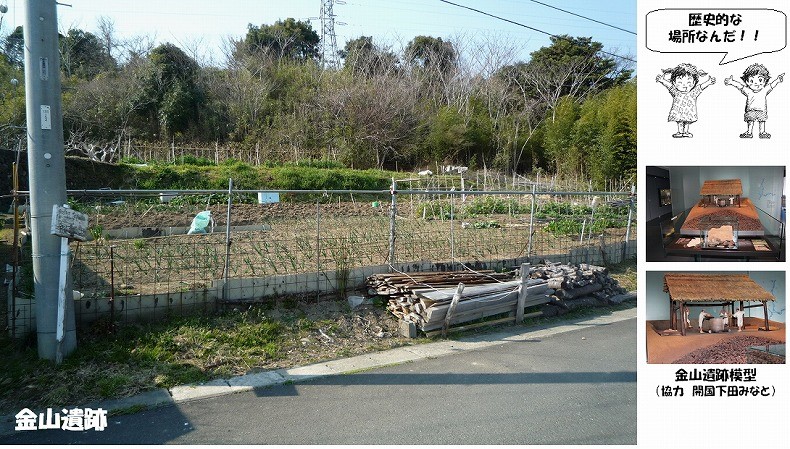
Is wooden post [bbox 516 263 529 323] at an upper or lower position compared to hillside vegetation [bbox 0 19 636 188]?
lower

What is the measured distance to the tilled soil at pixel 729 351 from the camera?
186 cm

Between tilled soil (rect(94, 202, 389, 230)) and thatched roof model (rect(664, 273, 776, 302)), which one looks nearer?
Answer: thatched roof model (rect(664, 273, 776, 302))

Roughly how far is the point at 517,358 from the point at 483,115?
2594 cm

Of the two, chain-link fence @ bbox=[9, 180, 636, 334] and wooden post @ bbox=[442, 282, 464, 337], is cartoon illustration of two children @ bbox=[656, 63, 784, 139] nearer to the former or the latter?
wooden post @ bbox=[442, 282, 464, 337]

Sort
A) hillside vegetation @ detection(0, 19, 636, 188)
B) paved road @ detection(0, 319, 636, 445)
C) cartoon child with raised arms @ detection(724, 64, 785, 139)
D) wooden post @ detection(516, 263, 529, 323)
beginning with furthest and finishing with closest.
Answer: hillside vegetation @ detection(0, 19, 636, 188), wooden post @ detection(516, 263, 529, 323), paved road @ detection(0, 319, 636, 445), cartoon child with raised arms @ detection(724, 64, 785, 139)

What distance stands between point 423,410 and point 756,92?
325cm

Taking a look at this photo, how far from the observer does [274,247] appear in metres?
8.18

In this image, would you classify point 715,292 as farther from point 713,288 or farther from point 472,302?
point 472,302

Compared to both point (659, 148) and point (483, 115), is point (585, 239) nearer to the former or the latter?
point (659, 148)

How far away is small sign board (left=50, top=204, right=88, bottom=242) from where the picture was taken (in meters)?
4.80

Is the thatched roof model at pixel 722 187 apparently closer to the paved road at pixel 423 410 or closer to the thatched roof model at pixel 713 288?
the thatched roof model at pixel 713 288

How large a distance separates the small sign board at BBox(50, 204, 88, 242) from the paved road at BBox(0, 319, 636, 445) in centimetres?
174

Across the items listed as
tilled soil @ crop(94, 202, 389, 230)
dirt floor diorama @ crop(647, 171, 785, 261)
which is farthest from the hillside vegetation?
dirt floor diorama @ crop(647, 171, 785, 261)

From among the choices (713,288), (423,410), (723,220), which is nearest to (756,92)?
(723,220)
